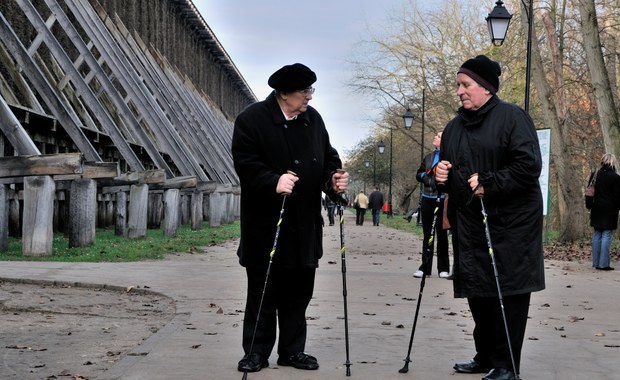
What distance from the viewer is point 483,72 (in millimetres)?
6281

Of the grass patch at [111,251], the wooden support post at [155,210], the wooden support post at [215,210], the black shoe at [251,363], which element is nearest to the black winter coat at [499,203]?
the black shoe at [251,363]

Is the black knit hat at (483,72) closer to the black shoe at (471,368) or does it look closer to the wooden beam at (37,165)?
the black shoe at (471,368)

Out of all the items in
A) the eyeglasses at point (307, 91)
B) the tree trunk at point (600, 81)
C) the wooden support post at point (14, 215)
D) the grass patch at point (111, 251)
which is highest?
the tree trunk at point (600, 81)

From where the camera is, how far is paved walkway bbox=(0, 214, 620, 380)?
659cm

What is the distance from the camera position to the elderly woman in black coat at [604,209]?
17172 millimetres

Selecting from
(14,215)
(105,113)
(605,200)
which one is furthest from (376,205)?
(605,200)

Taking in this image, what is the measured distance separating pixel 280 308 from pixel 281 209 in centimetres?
66

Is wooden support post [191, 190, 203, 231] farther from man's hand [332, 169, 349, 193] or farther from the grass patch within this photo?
man's hand [332, 169, 349, 193]

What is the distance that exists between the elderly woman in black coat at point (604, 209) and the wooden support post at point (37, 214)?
27.8 feet

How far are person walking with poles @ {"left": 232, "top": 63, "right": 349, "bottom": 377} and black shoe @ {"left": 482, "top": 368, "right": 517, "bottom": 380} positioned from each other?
1059 millimetres

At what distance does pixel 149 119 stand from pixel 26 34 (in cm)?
383

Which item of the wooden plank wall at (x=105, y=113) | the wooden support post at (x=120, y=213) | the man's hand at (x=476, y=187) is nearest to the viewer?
the man's hand at (x=476, y=187)

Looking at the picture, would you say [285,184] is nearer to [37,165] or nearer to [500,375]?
[500,375]

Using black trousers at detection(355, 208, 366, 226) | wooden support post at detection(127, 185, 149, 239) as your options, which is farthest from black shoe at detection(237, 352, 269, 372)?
black trousers at detection(355, 208, 366, 226)
